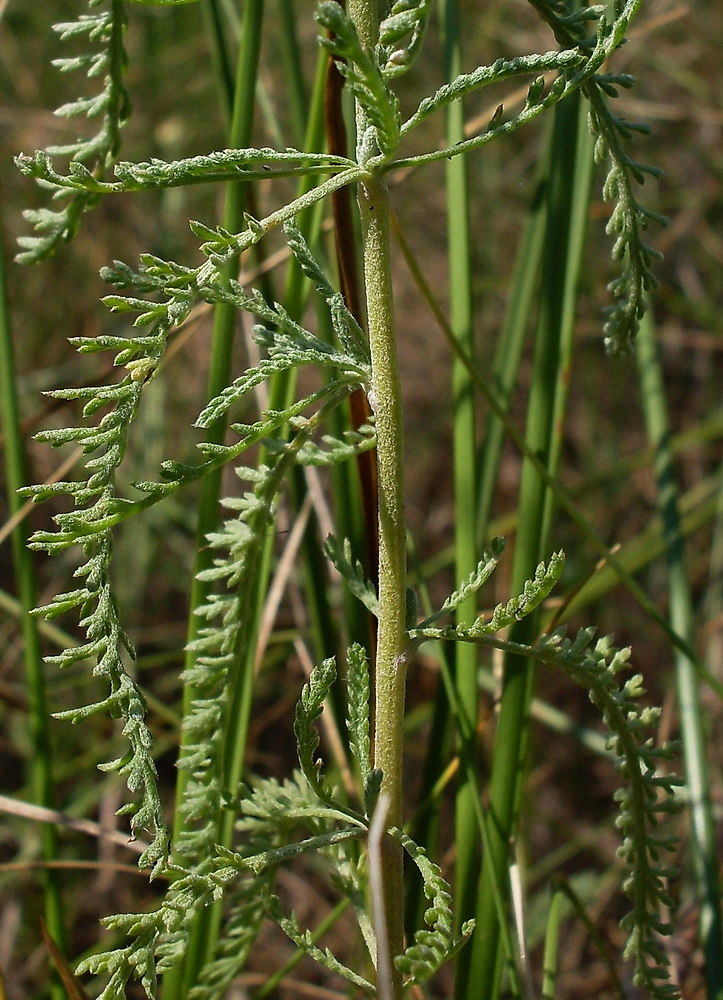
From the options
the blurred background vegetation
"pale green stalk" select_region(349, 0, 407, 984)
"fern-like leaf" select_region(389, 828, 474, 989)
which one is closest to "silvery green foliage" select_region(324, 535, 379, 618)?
"pale green stalk" select_region(349, 0, 407, 984)

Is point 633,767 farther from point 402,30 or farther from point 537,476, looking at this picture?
point 402,30

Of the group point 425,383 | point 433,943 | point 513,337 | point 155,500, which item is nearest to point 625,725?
point 433,943

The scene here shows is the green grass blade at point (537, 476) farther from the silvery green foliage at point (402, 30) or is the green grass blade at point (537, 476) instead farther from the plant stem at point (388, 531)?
the silvery green foliage at point (402, 30)

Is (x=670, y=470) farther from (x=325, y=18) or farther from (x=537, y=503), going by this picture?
(x=325, y=18)

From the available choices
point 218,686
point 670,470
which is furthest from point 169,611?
point 218,686

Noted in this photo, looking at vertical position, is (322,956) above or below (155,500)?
below

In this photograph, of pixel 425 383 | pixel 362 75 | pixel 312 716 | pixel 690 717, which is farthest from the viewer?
pixel 425 383

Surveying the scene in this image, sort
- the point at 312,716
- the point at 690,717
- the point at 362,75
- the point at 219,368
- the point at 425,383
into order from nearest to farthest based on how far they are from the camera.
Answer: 1. the point at 362,75
2. the point at 312,716
3. the point at 219,368
4. the point at 690,717
5. the point at 425,383
